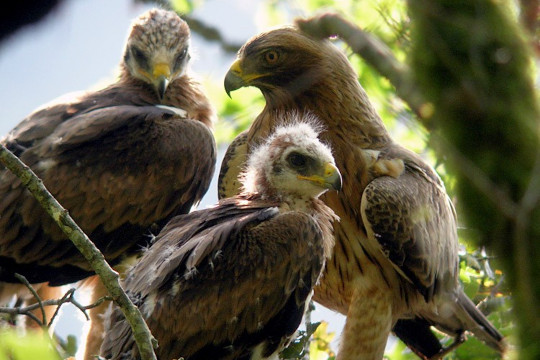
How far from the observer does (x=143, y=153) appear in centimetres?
477

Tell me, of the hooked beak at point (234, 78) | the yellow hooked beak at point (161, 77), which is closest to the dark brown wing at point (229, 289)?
the hooked beak at point (234, 78)

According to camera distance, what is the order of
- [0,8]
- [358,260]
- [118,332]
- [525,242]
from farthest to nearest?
[358,260], [118,332], [525,242], [0,8]

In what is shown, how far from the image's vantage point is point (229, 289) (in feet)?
11.6

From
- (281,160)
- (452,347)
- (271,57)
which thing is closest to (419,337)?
(452,347)

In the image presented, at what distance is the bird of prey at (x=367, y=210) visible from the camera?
4.32 meters

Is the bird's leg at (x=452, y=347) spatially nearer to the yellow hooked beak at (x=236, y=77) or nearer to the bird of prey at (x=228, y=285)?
the bird of prey at (x=228, y=285)

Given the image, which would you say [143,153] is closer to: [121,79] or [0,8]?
[121,79]

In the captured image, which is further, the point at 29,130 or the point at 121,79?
the point at 121,79

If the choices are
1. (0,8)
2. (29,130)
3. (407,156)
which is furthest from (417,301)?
(0,8)

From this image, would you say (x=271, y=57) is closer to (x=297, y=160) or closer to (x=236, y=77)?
(x=236, y=77)

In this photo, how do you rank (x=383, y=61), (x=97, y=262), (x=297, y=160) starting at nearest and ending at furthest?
(x=97, y=262) → (x=383, y=61) → (x=297, y=160)

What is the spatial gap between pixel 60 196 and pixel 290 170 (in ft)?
4.99

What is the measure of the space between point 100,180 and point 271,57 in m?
1.30

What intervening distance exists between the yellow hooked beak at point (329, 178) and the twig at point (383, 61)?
764 mm
